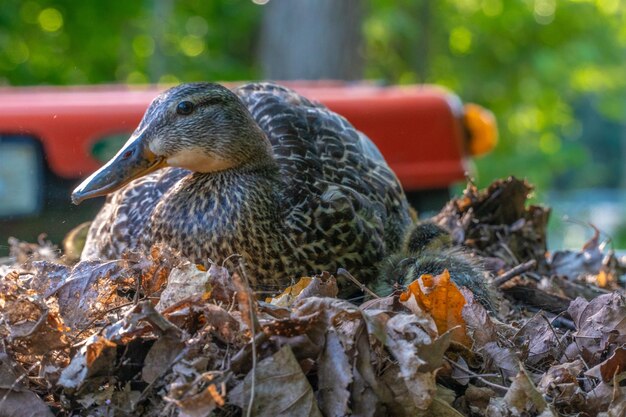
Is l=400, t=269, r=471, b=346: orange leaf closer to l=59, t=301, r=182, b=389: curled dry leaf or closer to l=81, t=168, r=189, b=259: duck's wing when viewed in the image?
l=59, t=301, r=182, b=389: curled dry leaf

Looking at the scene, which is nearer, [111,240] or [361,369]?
[361,369]

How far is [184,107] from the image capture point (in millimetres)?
3227

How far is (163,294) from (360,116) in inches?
151

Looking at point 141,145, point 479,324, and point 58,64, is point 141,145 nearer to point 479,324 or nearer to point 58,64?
point 479,324

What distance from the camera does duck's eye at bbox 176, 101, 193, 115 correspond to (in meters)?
3.22

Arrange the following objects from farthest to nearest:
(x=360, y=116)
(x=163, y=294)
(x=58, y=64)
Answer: (x=58, y=64), (x=360, y=116), (x=163, y=294)

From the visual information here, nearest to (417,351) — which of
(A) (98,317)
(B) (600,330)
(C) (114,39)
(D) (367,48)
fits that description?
(B) (600,330)

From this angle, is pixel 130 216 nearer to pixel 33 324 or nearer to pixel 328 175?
pixel 328 175

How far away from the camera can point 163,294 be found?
2.57 m

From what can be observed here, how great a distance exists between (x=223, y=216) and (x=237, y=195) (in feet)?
0.28

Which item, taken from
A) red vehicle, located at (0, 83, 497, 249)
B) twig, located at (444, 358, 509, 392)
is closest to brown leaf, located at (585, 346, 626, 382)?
twig, located at (444, 358, 509, 392)

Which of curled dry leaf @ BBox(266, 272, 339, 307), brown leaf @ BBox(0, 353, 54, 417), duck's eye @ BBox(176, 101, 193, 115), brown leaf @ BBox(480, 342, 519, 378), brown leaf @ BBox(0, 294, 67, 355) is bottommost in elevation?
brown leaf @ BBox(0, 353, 54, 417)

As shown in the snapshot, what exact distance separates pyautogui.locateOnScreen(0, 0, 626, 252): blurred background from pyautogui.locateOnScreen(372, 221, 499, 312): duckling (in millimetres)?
6850

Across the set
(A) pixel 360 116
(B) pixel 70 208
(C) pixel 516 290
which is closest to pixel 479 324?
(C) pixel 516 290
